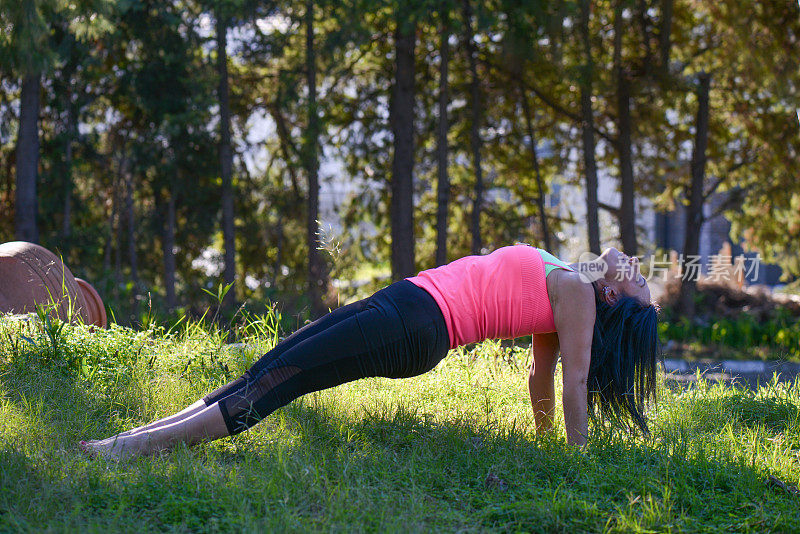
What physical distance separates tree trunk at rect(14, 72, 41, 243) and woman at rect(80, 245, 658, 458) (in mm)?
7100

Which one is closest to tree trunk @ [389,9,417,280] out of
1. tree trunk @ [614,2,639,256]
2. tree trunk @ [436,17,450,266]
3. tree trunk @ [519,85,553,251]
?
tree trunk @ [436,17,450,266]

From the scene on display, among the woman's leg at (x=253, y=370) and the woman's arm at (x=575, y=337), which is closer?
the woman's leg at (x=253, y=370)

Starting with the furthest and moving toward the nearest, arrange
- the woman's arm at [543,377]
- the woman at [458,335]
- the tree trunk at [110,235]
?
the tree trunk at [110,235]
the woman's arm at [543,377]
the woman at [458,335]

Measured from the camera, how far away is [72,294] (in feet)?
17.7

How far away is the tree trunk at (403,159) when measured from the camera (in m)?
10.6

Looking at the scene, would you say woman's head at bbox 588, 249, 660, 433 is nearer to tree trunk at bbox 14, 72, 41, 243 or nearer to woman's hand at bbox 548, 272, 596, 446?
woman's hand at bbox 548, 272, 596, 446

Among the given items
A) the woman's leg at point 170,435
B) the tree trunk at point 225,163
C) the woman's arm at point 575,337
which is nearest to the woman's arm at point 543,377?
the woman's arm at point 575,337

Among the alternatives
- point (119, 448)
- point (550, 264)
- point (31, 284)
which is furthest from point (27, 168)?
point (550, 264)

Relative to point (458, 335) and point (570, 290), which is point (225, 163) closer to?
point (458, 335)

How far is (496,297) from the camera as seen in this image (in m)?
3.32

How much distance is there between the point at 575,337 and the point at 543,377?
0.55 metres

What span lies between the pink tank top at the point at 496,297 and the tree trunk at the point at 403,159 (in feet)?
23.2

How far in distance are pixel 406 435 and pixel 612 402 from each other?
1111mm

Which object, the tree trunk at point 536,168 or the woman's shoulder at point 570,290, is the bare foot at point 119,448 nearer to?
the woman's shoulder at point 570,290
